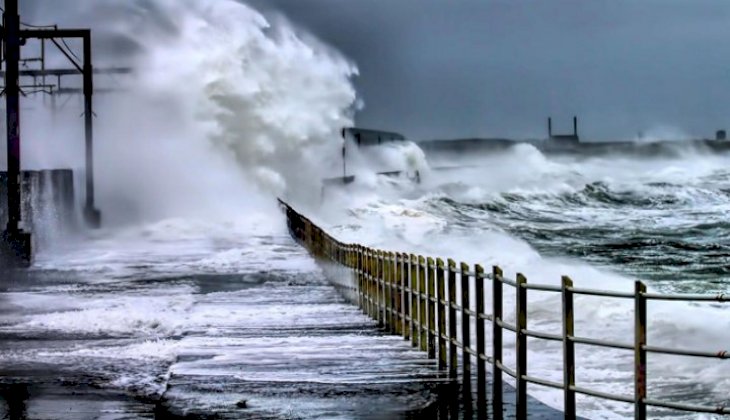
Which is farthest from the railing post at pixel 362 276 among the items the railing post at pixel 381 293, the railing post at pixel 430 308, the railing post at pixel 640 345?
the railing post at pixel 640 345

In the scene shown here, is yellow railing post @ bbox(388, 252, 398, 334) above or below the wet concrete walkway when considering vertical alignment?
above

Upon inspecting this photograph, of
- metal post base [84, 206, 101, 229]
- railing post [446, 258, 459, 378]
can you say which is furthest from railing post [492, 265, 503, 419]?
metal post base [84, 206, 101, 229]

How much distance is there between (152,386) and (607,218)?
106749 mm

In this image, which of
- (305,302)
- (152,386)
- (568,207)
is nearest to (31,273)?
(305,302)

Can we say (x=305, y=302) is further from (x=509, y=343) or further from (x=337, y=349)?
(x=337, y=349)

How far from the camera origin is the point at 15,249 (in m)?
32.9

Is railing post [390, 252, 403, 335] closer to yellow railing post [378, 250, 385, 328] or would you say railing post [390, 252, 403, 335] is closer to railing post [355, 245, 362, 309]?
yellow railing post [378, 250, 385, 328]

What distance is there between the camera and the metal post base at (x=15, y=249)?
3253cm

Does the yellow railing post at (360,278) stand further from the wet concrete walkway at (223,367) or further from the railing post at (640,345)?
the railing post at (640,345)

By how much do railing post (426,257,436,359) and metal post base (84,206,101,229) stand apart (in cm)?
4286

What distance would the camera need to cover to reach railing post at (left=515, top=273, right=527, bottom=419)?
10.8 metres

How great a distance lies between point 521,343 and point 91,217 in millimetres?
48003

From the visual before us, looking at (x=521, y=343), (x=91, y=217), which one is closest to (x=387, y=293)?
(x=521, y=343)

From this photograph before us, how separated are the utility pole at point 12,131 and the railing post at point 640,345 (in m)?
24.9
